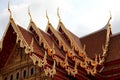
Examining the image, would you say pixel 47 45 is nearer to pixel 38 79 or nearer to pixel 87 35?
pixel 38 79

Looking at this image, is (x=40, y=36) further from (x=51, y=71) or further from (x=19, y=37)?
(x=51, y=71)

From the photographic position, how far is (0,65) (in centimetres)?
1578

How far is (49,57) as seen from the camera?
48.4 ft

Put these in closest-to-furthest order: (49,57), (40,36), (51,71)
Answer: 1. (51,71)
2. (49,57)
3. (40,36)

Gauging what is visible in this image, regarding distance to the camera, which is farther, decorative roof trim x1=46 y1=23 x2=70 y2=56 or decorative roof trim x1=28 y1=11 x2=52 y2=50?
decorative roof trim x1=46 y1=23 x2=70 y2=56

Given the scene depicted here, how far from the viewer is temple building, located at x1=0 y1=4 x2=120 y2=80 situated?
1398cm

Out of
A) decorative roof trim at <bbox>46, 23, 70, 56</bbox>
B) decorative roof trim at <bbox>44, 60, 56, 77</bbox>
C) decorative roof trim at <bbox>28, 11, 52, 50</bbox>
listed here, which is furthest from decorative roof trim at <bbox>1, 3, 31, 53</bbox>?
decorative roof trim at <bbox>46, 23, 70, 56</bbox>

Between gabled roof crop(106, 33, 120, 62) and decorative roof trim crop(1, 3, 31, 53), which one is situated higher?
decorative roof trim crop(1, 3, 31, 53)

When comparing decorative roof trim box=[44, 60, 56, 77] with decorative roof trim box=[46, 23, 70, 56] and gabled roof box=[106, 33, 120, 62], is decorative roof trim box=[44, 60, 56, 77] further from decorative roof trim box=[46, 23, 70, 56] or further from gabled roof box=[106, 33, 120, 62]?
gabled roof box=[106, 33, 120, 62]

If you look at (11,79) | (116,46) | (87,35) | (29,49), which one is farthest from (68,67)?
(87,35)

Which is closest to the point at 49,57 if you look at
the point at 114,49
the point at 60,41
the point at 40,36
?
the point at 40,36

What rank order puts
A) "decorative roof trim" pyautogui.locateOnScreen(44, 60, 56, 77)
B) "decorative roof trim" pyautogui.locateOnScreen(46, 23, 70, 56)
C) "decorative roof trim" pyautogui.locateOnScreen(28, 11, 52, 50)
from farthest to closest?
1. "decorative roof trim" pyautogui.locateOnScreen(46, 23, 70, 56)
2. "decorative roof trim" pyautogui.locateOnScreen(28, 11, 52, 50)
3. "decorative roof trim" pyautogui.locateOnScreen(44, 60, 56, 77)

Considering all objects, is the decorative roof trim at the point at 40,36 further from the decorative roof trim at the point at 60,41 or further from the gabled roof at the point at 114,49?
the gabled roof at the point at 114,49

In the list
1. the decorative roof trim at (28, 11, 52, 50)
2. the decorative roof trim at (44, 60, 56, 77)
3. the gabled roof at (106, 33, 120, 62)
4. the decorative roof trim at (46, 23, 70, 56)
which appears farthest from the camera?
the gabled roof at (106, 33, 120, 62)
